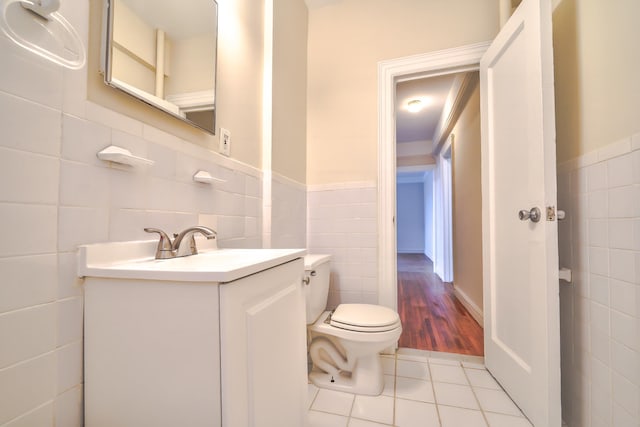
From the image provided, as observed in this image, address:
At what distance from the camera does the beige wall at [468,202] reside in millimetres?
2418

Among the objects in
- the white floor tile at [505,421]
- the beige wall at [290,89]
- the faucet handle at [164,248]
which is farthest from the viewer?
the beige wall at [290,89]

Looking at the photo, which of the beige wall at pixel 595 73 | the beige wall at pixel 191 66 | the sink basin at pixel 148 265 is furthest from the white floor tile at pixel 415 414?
the beige wall at pixel 191 66

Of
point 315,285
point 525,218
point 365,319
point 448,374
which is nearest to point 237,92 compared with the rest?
point 315,285

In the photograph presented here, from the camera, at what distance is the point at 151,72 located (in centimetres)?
85

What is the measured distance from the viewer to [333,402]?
1.30 metres

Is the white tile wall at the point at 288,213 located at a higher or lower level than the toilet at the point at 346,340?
higher

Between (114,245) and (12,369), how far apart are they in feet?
0.97

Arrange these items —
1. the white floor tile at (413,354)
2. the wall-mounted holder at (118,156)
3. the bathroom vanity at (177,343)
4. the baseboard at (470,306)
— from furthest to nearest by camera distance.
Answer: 1. the baseboard at (470,306)
2. the white floor tile at (413,354)
3. the wall-mounted holder at (118,156)
4. the bathroom vanity at (177,343)

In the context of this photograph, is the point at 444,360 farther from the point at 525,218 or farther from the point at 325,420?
the point at 525,218

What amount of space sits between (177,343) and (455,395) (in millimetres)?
1428

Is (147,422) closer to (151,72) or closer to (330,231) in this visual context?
(151,72)

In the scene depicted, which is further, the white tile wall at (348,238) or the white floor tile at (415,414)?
the white tile wall at (348,238)

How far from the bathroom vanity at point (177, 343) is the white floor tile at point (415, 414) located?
30.8 inches

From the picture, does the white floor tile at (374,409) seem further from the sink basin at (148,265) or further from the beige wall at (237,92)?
the beige wall at (237,92)
